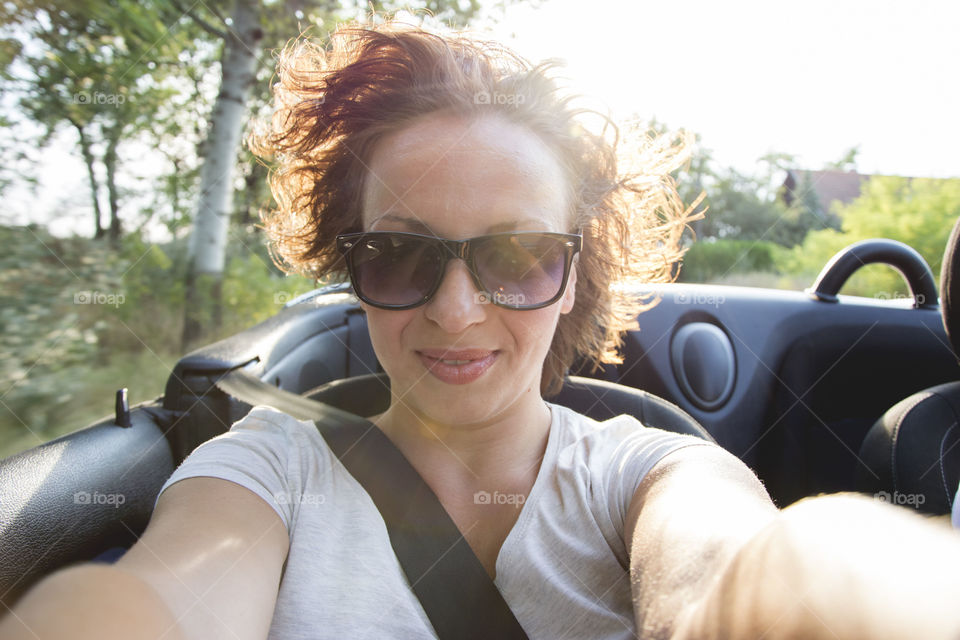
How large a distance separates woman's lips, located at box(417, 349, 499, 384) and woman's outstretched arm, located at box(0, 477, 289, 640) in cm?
44

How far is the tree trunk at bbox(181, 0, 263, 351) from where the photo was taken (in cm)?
488

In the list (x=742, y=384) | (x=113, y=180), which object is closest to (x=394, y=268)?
(x=742, y=384)

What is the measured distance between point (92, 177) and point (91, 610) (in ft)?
16.9

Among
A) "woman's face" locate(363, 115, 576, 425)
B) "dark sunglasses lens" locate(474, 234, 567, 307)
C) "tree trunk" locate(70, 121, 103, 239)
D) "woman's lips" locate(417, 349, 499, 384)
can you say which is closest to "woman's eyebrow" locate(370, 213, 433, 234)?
"woman's face" locate(363, 115, 576, 425)

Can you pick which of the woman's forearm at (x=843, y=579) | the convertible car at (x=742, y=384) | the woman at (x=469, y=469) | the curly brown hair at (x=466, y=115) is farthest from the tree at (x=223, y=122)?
the woman's forearm at (x=843, y=579)

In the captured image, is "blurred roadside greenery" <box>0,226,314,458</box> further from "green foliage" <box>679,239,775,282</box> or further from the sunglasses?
"green foliage" <box>679,239,775,282</box>

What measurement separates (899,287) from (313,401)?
2.54 metres

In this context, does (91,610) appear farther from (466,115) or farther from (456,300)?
(466,115)

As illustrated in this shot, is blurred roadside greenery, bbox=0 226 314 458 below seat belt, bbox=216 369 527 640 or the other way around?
below

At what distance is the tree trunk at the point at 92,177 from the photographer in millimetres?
4379

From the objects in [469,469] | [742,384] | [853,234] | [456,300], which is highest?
[456,300]

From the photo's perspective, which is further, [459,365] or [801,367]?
[801,367]

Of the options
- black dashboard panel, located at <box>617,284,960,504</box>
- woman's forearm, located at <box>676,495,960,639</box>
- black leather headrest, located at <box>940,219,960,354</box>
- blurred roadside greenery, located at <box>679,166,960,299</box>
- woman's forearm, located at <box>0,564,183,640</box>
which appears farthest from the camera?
blurred roadside greenery, located at <box>679,166,960,299</box>

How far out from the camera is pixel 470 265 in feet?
3.88
